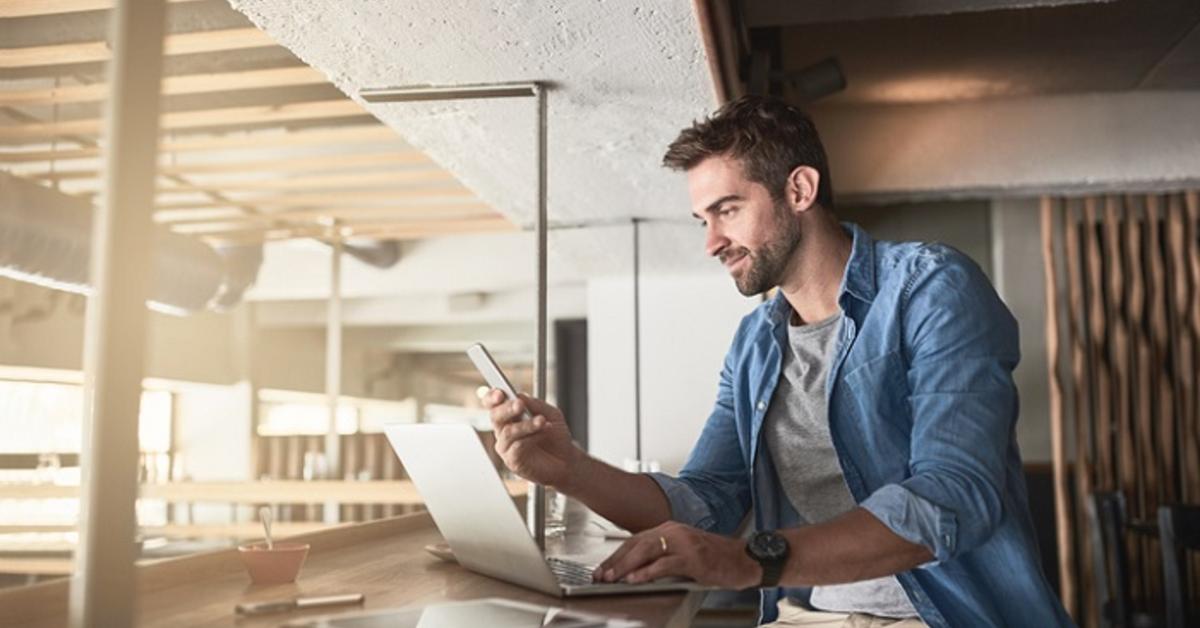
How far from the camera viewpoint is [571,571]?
1680mm

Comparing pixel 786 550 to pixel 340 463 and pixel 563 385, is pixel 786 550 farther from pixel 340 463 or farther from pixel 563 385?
pixel 563 385

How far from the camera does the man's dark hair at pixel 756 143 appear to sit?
1.93 metres

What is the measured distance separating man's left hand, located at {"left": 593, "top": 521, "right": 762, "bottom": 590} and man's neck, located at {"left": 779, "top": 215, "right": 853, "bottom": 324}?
671 millimetres

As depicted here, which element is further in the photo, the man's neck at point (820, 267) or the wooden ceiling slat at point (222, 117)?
the wooden ceiling slat at point (222, 117)

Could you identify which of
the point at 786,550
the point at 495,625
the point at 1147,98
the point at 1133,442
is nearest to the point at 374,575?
the point at 495,625

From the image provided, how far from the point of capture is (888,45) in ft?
14.3

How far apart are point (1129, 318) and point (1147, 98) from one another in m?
1.32

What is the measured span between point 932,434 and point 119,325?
1.14 m

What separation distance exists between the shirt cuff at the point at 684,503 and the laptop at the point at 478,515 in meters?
0.19

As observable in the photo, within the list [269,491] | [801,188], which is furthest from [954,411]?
[269,491]

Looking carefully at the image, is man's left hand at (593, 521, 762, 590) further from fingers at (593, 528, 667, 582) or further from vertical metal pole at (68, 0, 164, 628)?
vertical metal pole at (68, 0, 164, 628)

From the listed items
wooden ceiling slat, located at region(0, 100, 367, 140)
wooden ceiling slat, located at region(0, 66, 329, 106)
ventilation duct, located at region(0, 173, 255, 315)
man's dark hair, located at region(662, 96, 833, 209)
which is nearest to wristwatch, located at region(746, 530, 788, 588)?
man's dark hair, located at region(662, 96, 833, 209)

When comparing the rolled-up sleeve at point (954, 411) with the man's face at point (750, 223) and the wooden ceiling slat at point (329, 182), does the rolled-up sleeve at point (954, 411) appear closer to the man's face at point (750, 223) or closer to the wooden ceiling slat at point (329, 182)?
the man's face at point (750, 223)

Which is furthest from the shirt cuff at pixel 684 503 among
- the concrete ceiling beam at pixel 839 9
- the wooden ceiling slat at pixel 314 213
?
the wooden ceiling slat at pixel 314 213
